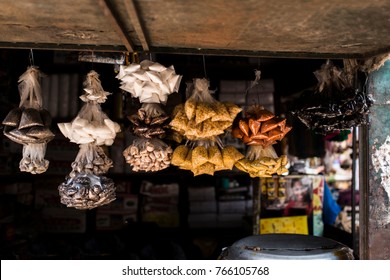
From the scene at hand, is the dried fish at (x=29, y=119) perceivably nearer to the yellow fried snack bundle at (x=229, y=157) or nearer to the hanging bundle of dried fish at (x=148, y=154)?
the hanging bundle of dried fish at (x=148, y=154)

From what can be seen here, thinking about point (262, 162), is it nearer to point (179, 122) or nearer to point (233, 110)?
point (233, 110)

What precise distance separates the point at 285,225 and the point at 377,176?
2087 mm

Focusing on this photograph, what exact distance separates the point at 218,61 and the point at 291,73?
3.23ft

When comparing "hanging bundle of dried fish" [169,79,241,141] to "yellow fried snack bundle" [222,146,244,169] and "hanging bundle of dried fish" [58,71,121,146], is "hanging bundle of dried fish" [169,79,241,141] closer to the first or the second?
"yellow fried snack bundle" [222,146,244,169]

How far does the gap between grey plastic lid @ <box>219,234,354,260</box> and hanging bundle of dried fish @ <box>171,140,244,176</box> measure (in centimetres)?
55

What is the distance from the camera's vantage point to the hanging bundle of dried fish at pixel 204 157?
246 cm

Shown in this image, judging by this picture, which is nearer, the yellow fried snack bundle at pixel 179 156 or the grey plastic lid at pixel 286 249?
the grey plastic lid at pixel 286 249

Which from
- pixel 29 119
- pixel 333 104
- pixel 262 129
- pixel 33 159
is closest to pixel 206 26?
pixel 262 129

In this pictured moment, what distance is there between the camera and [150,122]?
242 cm

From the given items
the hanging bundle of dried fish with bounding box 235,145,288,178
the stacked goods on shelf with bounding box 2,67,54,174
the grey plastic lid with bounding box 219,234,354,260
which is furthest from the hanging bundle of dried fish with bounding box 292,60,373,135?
the stacked goods on shelf with bounding box 2,67,54,174

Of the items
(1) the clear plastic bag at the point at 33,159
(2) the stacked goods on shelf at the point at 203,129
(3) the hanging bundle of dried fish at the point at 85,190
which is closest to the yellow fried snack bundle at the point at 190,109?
(2) the stacked goods on shelf at the point at 203,129

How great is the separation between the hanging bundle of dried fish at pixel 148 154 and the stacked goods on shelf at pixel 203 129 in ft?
0.26
